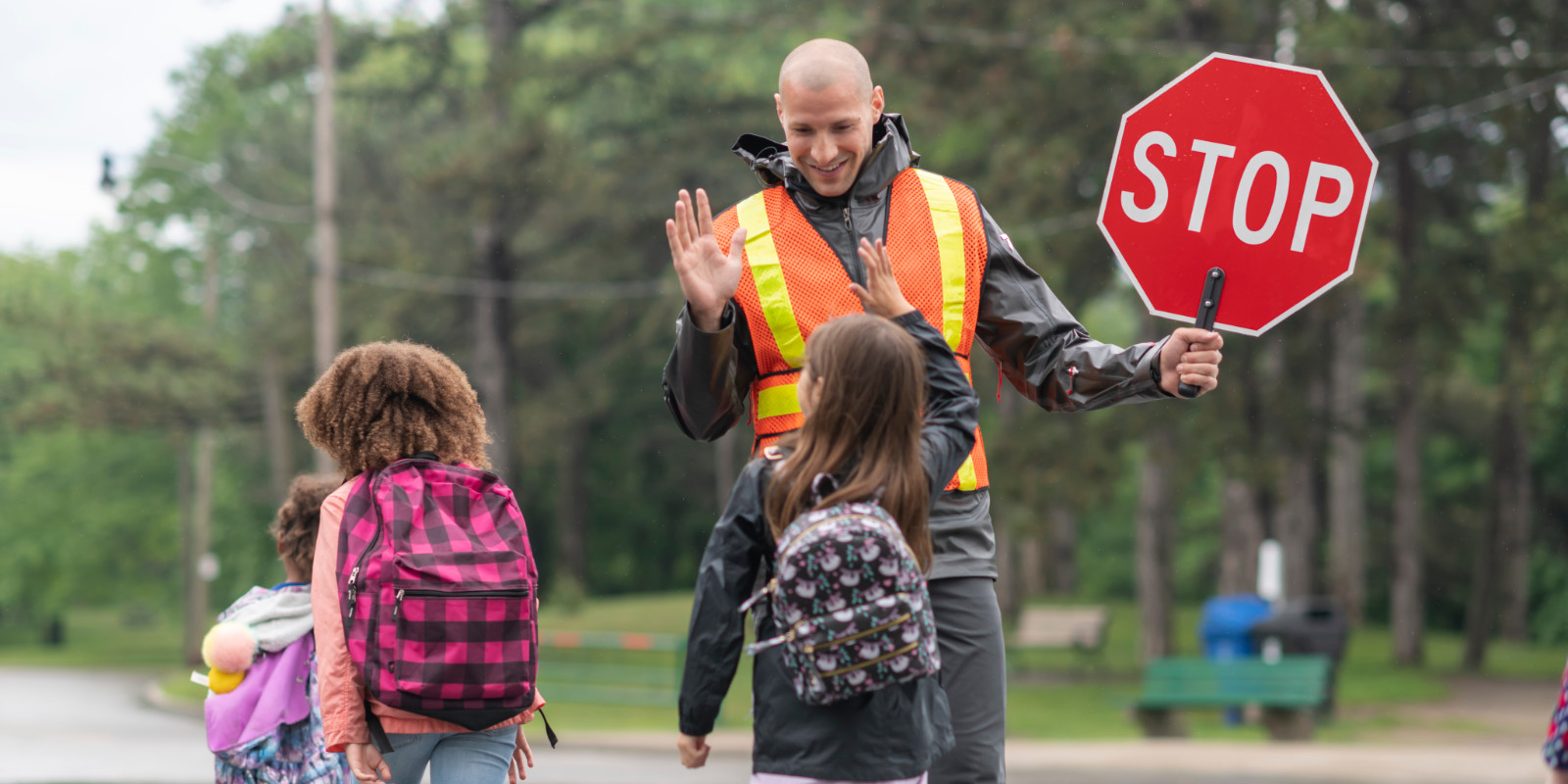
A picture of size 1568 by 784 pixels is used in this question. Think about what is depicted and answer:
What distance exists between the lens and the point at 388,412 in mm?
3908

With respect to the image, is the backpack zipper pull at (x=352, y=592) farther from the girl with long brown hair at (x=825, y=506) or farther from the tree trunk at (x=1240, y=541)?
the tree trunk at (x=1240, y=541)

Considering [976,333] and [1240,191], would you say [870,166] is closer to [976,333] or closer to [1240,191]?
[976,333]

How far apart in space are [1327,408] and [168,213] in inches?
1320

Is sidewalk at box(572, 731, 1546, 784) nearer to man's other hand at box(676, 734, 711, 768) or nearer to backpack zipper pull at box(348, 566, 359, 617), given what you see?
backpack zipper pull at box(348, 566, 359, 617)

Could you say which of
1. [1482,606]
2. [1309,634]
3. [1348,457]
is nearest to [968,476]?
[1309,634]

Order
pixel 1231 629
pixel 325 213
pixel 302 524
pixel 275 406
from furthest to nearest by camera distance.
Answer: pixel 275 406 → pixel 325 213 → pixel 1231 629 → pixel 302 524

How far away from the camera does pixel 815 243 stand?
349 cm

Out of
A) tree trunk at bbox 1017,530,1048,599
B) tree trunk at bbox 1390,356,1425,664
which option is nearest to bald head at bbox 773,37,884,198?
tree trunk at bbox 1390,356,1425,664

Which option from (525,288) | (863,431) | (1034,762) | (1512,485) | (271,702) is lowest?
(1034,762)

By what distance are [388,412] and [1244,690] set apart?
12.8 meters

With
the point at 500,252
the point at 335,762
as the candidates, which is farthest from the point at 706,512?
the point at 335,762

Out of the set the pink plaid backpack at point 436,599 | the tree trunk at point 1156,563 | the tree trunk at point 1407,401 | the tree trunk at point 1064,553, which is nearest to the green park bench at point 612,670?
the tree trunk at point 1156,563

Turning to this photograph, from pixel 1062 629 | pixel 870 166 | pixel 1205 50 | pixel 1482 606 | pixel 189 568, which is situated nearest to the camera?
pixel 870 166

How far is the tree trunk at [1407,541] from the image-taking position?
91.2 ft
